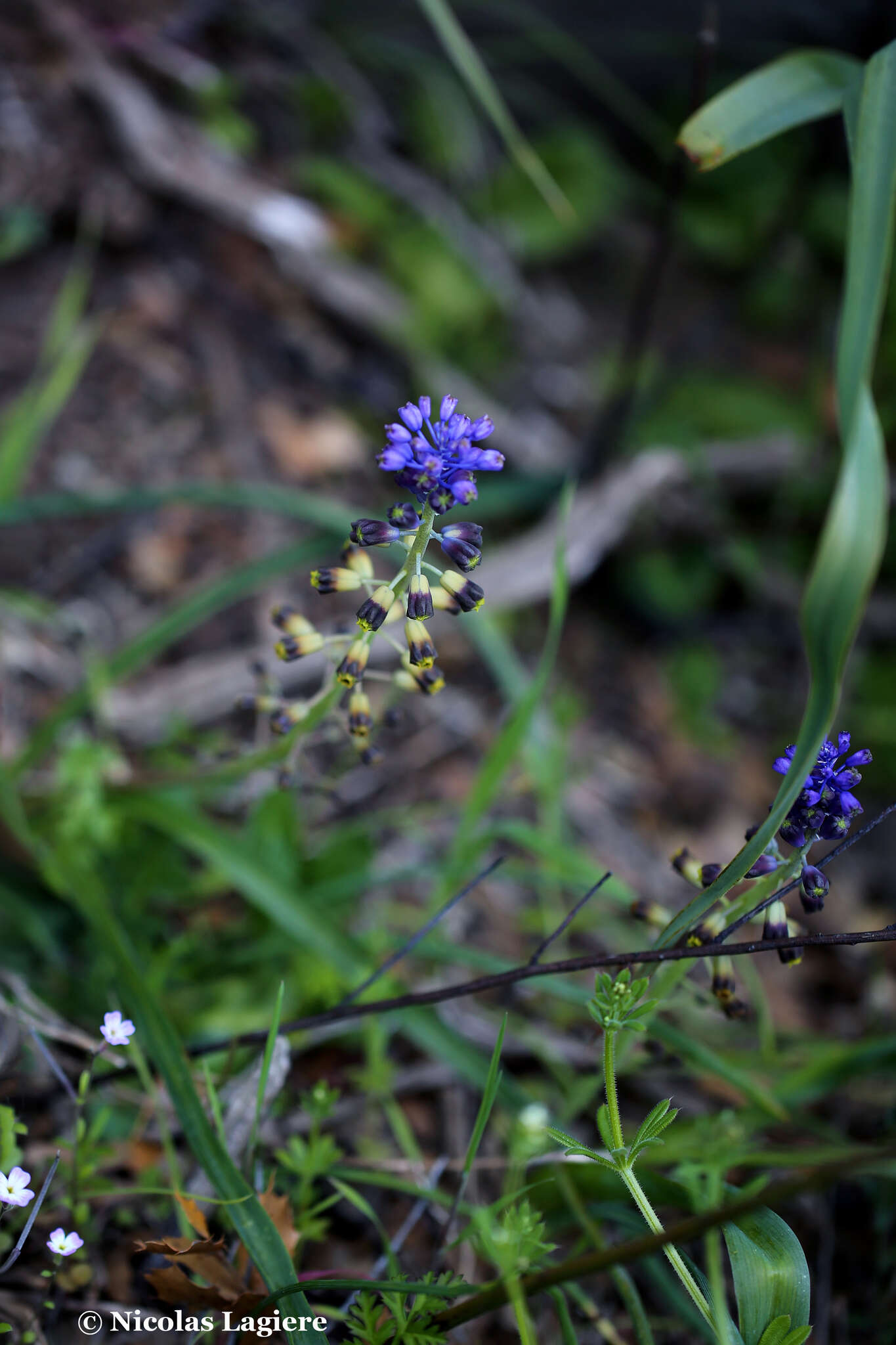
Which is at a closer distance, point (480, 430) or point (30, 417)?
point (480, 430)

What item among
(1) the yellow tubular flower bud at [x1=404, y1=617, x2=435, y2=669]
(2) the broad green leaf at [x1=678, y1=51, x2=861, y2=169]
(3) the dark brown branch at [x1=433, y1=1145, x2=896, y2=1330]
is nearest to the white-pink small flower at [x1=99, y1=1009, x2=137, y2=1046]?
(3) the dark brown branch at [x1=433, y1=1145, x2=896, y2=1330]

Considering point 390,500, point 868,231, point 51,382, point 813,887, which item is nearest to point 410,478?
point 868,231

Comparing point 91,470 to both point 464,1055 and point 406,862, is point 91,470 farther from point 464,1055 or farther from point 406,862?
point 464,1055

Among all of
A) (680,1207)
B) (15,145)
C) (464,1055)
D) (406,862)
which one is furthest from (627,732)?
(15,145)

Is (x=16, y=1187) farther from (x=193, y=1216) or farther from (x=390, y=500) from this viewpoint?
(x=390, y=500)

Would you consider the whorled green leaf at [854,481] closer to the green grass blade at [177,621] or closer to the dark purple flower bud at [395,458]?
the dark purple flower bud at [395,458]

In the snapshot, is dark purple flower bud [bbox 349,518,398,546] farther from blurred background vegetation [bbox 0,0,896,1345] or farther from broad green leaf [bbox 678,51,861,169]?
broad green leaf [bbox 678,51,861,169]
